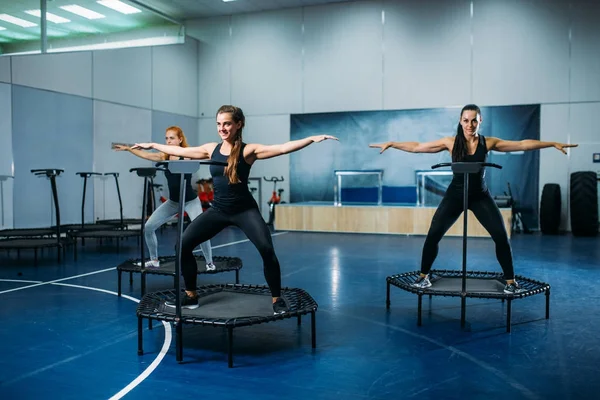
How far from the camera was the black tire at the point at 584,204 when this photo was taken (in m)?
9.83

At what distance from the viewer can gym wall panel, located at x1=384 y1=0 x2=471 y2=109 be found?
1126cm

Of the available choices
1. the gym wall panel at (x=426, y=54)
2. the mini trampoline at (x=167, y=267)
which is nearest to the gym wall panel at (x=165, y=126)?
the gym wall panel at (x=426, y=54)

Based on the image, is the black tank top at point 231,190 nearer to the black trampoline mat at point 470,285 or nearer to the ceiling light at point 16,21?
the black trampoline mat at point 470,285

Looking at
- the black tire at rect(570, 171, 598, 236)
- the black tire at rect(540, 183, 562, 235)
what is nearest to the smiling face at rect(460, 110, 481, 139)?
the black tire at rect(570, 171, 598, 236)

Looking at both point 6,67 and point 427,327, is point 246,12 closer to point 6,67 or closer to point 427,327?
point 6,67

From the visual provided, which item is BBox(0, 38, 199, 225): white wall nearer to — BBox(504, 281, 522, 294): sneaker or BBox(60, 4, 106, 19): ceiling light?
BBox(60, 4, 106, 19): ceiling light

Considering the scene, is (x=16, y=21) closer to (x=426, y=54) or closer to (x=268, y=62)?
(x=268, y=62)

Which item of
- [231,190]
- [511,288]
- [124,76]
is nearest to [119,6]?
[124,76]

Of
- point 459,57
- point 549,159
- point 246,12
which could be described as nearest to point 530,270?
point 549,159

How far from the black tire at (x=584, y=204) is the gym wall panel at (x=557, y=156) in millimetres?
817

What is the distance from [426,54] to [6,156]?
27.3ft

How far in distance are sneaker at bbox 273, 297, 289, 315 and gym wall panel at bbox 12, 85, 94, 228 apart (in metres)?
6.68

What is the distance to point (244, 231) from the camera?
3.38m

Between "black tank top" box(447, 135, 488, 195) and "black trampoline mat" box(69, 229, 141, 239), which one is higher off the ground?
"black tank top" box(447, 135, 488, 195)
